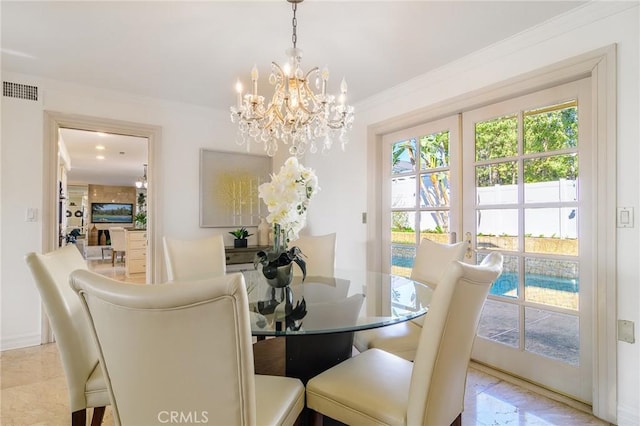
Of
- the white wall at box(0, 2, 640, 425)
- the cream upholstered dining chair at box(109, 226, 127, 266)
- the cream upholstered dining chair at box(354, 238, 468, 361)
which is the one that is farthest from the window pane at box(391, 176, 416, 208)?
the cream upholstered dining chair at box(109, 226, 127, 266)

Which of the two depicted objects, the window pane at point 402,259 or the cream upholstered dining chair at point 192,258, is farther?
the window pane at point 402,259

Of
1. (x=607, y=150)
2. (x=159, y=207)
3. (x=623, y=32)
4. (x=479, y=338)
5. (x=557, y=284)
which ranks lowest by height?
(x=479, y=338)

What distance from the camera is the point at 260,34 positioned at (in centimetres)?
223

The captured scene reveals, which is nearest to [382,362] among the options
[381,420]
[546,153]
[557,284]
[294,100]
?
[381,420]

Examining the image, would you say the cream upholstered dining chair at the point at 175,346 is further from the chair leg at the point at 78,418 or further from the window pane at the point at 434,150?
the window pane at the point at 434,150

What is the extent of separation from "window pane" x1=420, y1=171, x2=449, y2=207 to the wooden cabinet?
5684 millimetres

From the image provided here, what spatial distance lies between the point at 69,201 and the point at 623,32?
15.0 meters

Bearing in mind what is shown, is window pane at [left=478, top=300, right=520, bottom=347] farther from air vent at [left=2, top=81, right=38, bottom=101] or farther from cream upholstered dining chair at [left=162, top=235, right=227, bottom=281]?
air vent at [left=2, top=81, right=38, bottom=101]

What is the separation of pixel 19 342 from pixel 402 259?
3.58m

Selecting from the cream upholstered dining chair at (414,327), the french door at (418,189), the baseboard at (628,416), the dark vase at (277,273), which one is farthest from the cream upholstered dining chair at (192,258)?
the baseboard at (628,416)

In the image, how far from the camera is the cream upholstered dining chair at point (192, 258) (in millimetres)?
2520

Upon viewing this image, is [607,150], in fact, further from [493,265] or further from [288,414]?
[288,414]

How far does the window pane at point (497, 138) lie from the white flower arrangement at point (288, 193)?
1.57 m

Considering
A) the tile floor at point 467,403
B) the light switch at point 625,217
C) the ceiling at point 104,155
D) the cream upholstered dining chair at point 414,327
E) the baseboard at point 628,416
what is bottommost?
the tile floor at point 467,403
